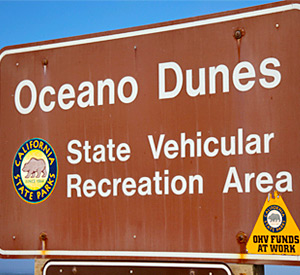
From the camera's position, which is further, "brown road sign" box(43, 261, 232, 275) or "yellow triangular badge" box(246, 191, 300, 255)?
"brown road sign" box(43, 261, 232, 275)

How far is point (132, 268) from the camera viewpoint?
3.86 m

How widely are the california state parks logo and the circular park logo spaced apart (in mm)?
1545

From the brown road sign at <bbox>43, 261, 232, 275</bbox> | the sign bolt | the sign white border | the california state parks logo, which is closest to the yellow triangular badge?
the brown road sign at <bbox>43, 261, 232, 275</bbox>

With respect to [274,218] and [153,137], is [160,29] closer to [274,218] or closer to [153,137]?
[153,137]

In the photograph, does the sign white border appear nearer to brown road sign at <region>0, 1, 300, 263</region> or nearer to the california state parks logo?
brown road sign at <region>0, 1, 300, 263</region>

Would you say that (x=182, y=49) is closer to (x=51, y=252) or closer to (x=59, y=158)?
(x=59, y=158)

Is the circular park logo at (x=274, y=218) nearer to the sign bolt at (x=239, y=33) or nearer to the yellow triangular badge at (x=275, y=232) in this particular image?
the yellow triangular badge at (x=275, y=232)

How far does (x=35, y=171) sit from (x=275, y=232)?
5.85ft

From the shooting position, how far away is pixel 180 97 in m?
3.83

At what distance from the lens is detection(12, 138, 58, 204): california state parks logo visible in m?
4.27

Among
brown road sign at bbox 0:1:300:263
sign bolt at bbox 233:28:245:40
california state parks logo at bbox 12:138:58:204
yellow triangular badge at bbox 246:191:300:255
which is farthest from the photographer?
california state parks logo at bbox 12:138:58:204

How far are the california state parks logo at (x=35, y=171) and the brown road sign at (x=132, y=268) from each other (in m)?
0.50

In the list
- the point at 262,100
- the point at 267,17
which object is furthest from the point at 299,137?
the point at 267,17

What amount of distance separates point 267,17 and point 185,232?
1.40 meters
